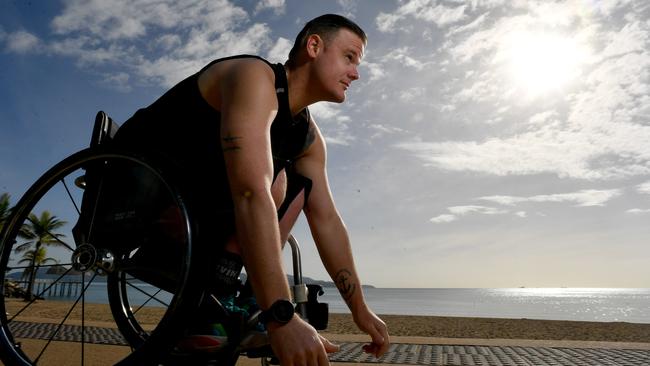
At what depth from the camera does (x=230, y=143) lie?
1.43 m

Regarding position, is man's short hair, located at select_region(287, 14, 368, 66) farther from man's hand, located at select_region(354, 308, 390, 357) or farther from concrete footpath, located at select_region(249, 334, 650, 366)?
concrete footpath, located at select_region(249, 334, 650, 366)

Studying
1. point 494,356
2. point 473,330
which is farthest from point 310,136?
point 473,330

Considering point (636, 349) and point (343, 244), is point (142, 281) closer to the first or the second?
point (343, 244)

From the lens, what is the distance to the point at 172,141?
5.69ft

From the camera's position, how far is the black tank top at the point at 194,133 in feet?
5.36

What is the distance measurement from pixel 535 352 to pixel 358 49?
16.8ft

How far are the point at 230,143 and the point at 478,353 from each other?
490cm

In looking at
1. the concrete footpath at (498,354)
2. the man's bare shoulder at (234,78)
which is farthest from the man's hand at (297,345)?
the concrete footpath at (498,354)

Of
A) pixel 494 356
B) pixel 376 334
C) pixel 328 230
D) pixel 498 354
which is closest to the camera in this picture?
pixel 376 334

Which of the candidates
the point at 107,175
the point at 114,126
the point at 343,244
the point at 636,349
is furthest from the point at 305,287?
the point at 636,349

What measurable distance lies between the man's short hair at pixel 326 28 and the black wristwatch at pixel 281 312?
935 mm

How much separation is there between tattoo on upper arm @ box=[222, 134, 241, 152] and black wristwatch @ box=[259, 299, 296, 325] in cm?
46

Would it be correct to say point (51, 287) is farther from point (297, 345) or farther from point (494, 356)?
point (494, 356)

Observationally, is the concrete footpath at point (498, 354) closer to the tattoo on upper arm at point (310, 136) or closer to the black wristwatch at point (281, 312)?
the tattoo on upper arm at point (310, 136)
